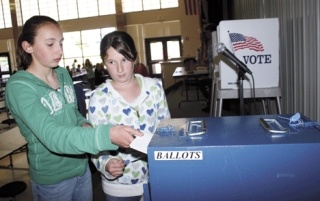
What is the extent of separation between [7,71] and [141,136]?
23.0 m

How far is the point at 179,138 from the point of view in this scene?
0.86 metres

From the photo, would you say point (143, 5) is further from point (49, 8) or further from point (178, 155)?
point (178, 155)

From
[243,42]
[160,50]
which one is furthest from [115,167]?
[160,50]

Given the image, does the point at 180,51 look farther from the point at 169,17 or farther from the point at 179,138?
the point at 179,138

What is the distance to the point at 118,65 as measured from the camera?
4.49ft

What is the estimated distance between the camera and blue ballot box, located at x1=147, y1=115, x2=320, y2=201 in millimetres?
753

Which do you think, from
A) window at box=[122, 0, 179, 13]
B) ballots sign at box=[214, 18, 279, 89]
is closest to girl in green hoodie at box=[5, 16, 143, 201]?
ballots sign at box=[214, 18, 279, 89]

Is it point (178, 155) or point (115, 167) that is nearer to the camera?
point (178, 155)

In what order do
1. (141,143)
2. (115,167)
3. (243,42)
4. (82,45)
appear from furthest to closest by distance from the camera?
1. (82,45)
2. (243,42)
3. (115,167)
4. (141,143)

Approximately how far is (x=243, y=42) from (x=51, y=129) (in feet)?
6.64

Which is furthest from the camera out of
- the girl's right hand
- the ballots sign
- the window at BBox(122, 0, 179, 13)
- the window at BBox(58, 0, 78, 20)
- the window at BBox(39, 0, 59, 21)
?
the window at BBox(39, 0, 59, 21)

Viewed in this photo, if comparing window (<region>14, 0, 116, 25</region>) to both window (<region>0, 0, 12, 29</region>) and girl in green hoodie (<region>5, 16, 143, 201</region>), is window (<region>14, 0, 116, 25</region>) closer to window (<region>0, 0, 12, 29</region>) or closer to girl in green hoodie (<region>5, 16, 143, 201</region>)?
window (<region>0, 0, 12, 29</region>)

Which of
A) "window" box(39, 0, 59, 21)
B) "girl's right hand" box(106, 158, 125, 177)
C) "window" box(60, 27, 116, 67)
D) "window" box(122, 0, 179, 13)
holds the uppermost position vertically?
"window" box(39, 0, 59, 21)

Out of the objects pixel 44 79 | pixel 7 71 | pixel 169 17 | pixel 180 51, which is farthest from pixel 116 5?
pixel 44 79
